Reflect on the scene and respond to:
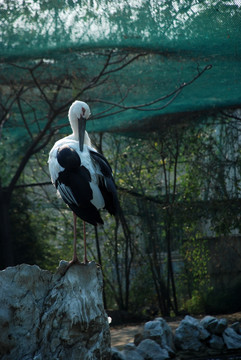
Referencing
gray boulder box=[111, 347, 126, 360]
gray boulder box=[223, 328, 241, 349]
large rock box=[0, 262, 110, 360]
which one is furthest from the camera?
gray boulder box=[223, 328, 241, 349]

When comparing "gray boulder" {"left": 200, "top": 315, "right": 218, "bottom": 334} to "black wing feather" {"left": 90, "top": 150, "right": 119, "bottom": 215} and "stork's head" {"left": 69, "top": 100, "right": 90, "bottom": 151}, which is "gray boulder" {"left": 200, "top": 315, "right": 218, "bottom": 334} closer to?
"black wing feather" {"left": 90, "top": 150, "right": 119, "bottom": 215}

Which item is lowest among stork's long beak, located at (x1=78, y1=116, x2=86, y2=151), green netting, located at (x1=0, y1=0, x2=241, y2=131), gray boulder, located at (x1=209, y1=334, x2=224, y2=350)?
gray boulder, located at (x1=209, y1=334, x2=224, y2=350)

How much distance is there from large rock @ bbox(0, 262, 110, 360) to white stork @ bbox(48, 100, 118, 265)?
8.2 inches

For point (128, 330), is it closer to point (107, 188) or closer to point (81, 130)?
point (81, 130)

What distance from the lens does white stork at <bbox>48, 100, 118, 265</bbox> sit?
372cm

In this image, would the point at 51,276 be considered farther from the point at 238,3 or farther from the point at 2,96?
the point at 2,96

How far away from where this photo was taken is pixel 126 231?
7.42m

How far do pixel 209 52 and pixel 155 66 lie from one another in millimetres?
624

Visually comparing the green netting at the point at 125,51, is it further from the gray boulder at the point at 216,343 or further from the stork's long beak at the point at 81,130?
the gray boulder at the point at 216,343

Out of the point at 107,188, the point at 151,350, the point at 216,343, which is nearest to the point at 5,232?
the point at 151,350

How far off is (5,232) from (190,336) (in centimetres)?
274

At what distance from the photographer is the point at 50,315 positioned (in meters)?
3.62

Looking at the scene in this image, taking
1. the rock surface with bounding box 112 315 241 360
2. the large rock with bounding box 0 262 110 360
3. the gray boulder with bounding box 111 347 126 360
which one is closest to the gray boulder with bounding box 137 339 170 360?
the rock surface with bounding box 112 315 241 360

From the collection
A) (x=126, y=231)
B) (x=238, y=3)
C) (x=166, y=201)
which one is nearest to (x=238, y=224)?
(x=166, y=201)
